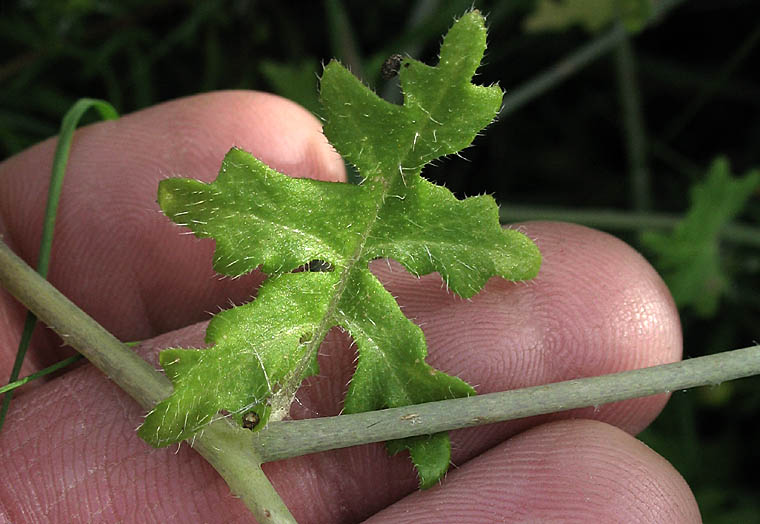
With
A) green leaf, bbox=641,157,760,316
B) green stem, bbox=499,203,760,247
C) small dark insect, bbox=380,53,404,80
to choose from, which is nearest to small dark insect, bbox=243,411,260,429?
small dark insect, bbox=380,53,404,80

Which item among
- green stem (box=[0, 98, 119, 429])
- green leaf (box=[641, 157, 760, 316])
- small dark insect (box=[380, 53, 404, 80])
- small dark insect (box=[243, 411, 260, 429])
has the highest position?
green leaf (box=[641, 157, 760, 316])

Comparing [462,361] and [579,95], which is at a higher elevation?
[579,95]

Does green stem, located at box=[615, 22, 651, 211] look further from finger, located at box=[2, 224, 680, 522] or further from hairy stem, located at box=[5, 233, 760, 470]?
hairy stem, located at box=[5, 233, 760, 470]

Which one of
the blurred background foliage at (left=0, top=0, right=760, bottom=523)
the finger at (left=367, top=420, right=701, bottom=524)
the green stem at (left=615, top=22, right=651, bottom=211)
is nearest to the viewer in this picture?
the finger at (left=367, top=420, right=701, bottom=524)

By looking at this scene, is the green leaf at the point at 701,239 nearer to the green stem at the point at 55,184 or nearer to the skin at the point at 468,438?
the skin at the point at 468,438

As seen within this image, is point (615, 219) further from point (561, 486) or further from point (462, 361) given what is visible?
point (561, 486)

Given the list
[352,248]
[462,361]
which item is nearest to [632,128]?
[462,361]

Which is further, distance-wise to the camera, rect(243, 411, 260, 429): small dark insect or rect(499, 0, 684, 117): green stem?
rect(499, 0, 684, 117): green stem
